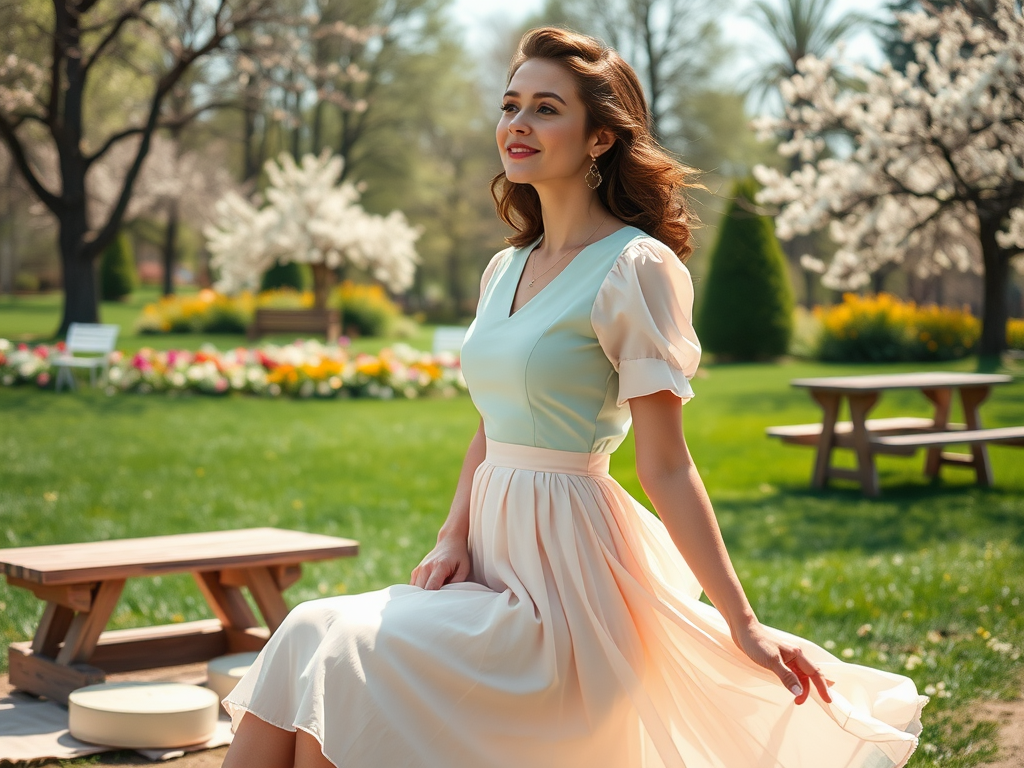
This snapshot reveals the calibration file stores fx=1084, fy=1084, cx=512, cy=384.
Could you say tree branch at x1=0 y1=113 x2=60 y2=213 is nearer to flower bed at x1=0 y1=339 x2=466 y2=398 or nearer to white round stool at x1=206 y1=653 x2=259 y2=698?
flower bed at x1=0 y1=339 x2=466 y2=398

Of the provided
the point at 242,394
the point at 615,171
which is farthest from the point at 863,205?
the point at 615,171

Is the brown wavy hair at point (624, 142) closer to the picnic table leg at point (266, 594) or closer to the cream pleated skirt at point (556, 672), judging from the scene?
the cream pleated skirt at point (556, 672)

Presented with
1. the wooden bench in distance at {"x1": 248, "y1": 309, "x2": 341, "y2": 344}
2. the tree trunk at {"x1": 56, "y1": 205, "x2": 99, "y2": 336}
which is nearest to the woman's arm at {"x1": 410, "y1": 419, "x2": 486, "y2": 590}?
the tree trunk at {"x1": 56, "y1": 205, "x2": 99, "y2": 336}

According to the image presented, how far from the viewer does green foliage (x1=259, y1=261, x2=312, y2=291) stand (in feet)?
91.5

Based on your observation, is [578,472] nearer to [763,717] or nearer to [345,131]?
[763,717]

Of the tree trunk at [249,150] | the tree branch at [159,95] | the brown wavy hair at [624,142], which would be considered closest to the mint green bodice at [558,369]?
the brown wavy hair at [624,142]

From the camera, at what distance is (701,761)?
6.87 feet

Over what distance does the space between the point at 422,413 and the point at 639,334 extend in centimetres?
1087

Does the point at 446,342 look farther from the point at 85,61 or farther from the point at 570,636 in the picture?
the point at 570,636

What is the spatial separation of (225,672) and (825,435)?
20.1 ft

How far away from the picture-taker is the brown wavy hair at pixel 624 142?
233cm

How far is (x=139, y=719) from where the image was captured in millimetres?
3363

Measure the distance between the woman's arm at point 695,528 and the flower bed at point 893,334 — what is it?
18.9 meters

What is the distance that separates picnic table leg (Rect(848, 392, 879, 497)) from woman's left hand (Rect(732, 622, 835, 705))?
6.75m
